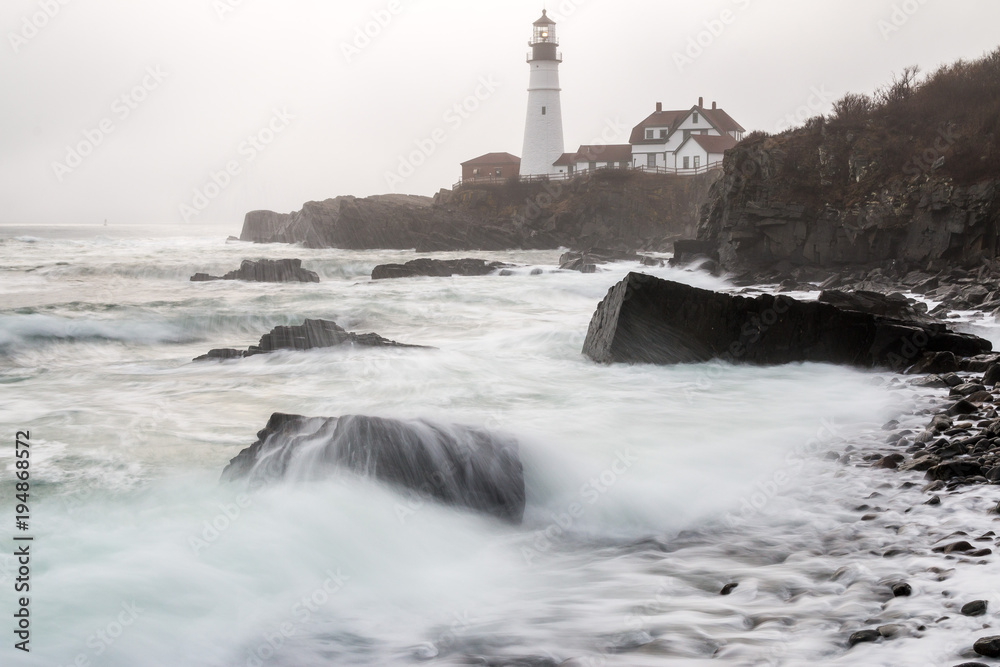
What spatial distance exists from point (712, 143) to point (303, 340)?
4873cm

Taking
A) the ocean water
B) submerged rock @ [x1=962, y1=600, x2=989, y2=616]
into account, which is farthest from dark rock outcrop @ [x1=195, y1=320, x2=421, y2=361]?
submerged rock @ [x1=962, y1=600, x2=989, y2=616]

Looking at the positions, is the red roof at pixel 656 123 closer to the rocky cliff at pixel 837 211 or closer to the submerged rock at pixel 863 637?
the rocky cliff at pixel 837 211

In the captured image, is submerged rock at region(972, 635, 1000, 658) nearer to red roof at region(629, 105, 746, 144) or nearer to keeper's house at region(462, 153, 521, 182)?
red roof at region(629, 105, 746, 144)

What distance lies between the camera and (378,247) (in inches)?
2229

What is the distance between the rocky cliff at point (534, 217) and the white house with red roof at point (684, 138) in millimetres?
2674

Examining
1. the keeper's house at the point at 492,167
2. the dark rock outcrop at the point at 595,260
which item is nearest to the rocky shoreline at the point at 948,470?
the dark rock outcrop at the point at 595,260

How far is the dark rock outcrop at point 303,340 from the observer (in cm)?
1245

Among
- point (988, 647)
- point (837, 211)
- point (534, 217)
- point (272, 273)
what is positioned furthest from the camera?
point (534, 217)

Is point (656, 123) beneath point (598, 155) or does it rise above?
above

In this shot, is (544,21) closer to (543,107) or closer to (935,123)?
(543,107)

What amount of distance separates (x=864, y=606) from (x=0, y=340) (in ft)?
47.0

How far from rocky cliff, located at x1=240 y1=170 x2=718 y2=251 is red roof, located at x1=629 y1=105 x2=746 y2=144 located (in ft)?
17.2

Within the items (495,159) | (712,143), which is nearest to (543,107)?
(495,159)

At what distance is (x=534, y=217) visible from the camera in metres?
56.1
